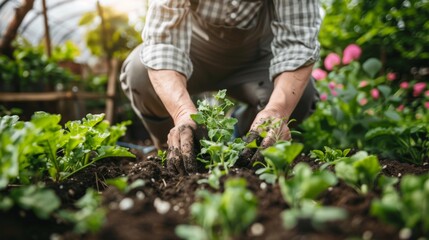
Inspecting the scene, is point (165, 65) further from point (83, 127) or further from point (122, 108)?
point (122, 108)

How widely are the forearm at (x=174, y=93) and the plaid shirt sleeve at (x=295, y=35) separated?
1.46ft

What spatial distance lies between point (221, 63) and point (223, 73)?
0.26 ft

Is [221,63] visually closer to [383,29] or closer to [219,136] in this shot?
[219,136]

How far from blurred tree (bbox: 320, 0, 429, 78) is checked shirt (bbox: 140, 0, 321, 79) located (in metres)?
1.28

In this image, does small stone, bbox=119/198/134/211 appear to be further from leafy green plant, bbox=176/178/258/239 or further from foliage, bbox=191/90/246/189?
foliage, bbox=191/90/246/189

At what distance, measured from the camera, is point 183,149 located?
1206 mm

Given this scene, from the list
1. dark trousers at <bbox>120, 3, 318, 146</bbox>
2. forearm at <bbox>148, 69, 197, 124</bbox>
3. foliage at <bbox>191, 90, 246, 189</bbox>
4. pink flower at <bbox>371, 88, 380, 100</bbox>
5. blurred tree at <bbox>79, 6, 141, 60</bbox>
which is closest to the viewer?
foliage at <bbox>191, 90, 246, 189</bbox>

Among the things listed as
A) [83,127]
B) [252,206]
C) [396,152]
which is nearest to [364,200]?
[252,206]

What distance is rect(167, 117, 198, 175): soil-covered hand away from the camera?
1182 mm

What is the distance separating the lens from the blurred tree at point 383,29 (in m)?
2.86

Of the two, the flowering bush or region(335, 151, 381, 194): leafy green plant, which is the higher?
region(335, 151, 381, 194): leafy green plant

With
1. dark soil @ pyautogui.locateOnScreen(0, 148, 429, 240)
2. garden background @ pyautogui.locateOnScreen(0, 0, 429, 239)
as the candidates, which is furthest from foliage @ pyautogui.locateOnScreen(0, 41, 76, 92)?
dark soil @ pyautogui.locateOnScreen(0, 148, 429, 240)

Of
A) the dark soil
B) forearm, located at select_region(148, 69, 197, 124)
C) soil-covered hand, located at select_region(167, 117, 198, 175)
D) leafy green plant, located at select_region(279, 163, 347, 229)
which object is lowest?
soil-covered hand, located at select_region(167, 117, 198, 175)

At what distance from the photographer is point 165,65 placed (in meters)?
1.60
